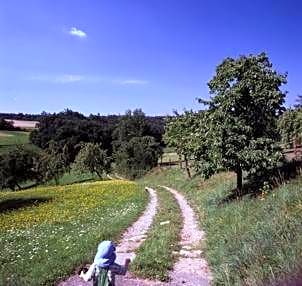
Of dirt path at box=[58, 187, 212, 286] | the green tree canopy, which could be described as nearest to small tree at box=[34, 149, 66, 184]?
the green tree canopy

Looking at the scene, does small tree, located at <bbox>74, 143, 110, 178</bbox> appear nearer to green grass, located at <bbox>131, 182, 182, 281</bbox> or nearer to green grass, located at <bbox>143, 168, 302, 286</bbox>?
green grass, located at <bbox>131, 182, 182, 281</bbox>

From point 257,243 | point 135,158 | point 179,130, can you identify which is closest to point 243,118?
point 257,243

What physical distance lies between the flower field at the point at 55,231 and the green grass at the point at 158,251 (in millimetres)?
1673

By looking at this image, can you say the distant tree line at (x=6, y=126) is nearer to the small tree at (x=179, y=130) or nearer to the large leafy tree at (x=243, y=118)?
the small tree at (x=179, y=130)

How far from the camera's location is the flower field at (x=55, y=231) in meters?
14.6

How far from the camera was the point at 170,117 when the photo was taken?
65.3 meters

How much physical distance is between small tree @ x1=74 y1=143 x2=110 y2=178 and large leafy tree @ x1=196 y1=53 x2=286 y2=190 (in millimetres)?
68102

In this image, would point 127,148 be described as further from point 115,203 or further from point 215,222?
point 215,222

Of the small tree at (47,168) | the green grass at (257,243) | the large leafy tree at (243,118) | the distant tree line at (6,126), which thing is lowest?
the small tree at (47,168)

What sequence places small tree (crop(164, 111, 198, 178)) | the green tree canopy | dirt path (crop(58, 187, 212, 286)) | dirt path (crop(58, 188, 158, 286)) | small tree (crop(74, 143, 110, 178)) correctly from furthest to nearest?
the green tree canopy < small tree (crop(74, 143, 110, 178)) < small tree (crop(164, 111, 198, 178)) < dirt path (crop(58, 188, 158, 286)) < dirt path (crop(58, 187, 212, 286))

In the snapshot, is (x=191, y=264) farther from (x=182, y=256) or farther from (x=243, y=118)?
(x=243, y=118)

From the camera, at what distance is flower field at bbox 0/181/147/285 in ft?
47.9

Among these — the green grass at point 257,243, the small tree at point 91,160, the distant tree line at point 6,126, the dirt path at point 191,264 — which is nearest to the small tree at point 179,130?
the small tree at point 91,160

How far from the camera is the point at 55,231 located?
2323cm
